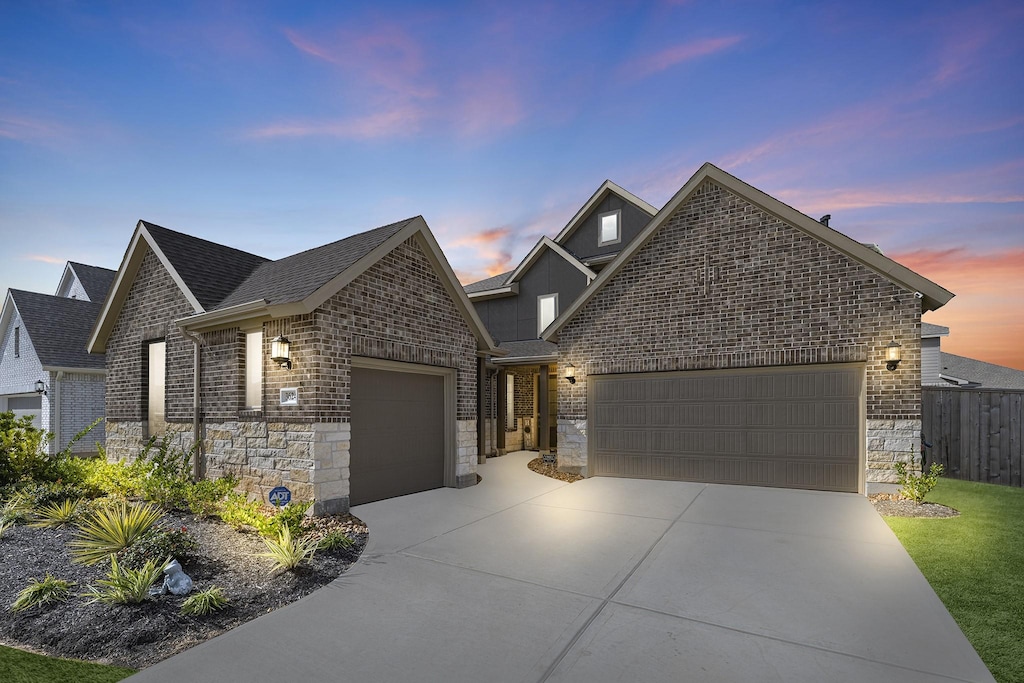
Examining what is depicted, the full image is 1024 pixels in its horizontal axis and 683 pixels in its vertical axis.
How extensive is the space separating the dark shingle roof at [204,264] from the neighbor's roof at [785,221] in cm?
751

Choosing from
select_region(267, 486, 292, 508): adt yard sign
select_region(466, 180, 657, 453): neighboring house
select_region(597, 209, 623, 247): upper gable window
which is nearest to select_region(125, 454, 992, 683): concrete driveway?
select_region(267, 486, 292, 508): adt yard sign

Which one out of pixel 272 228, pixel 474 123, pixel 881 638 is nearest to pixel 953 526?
pixel 881 638

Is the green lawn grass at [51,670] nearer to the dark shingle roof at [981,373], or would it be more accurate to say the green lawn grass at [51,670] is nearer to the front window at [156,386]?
the front window at [156,386]

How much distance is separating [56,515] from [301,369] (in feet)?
12.5

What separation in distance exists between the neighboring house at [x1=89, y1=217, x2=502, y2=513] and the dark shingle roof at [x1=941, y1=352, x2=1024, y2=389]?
27.4 metres

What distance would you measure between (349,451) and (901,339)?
33.3ft

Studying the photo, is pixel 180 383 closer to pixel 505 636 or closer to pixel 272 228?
pixel 272 228

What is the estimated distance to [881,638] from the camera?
3.76m

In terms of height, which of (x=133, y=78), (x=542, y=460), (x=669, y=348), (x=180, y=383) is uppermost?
(x=133, y=78)

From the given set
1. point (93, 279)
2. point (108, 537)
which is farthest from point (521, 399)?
point (93, 279)

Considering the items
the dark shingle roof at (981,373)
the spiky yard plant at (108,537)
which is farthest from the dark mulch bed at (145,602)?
the dark shingle roof at (981,373)

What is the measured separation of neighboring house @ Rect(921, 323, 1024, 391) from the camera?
18953mm

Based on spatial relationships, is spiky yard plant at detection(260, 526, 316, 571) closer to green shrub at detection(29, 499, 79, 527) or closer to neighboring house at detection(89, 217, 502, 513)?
neighboring house at detection(89, 217, 502, 513)

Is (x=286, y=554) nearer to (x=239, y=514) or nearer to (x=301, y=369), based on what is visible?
(x=239, y=514)
